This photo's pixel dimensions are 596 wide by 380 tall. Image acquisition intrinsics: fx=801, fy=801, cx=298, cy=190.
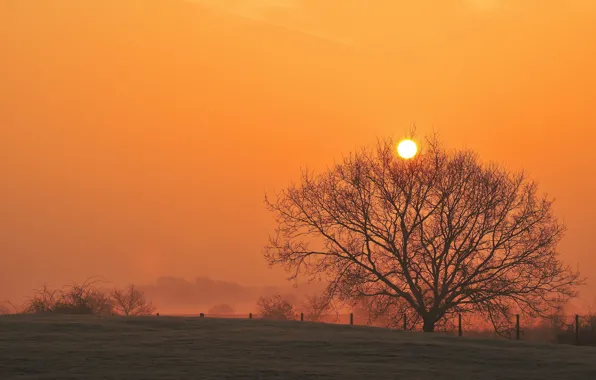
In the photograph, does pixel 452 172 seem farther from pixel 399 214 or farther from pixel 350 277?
pixel 350 277

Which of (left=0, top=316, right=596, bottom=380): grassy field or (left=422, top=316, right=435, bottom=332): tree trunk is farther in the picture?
(left=422, top=316, right=435, bottom=332): tree trunk

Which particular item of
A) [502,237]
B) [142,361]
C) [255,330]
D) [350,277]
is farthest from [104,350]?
[502,237]

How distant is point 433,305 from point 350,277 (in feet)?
13.4

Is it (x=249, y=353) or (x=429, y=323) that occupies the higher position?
(x=429, y=323)

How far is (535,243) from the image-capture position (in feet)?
123

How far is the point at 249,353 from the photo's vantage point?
14.2 meters

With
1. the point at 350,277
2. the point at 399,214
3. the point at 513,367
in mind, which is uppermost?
the point at 399,214

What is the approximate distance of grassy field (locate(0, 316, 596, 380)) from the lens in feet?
40.2

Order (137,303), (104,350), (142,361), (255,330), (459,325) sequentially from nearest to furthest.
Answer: (142,361)
(104,350)
(255,330)
(459,325)
(137,303)

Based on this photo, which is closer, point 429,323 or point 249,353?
point 249,353

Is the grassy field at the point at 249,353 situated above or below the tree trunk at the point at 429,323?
below

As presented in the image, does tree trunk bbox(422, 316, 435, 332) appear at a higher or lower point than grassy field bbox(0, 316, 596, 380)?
higher

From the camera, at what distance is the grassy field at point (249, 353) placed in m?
12.3

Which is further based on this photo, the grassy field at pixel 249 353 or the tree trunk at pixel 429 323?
the tree trunk at pixel 429 323
